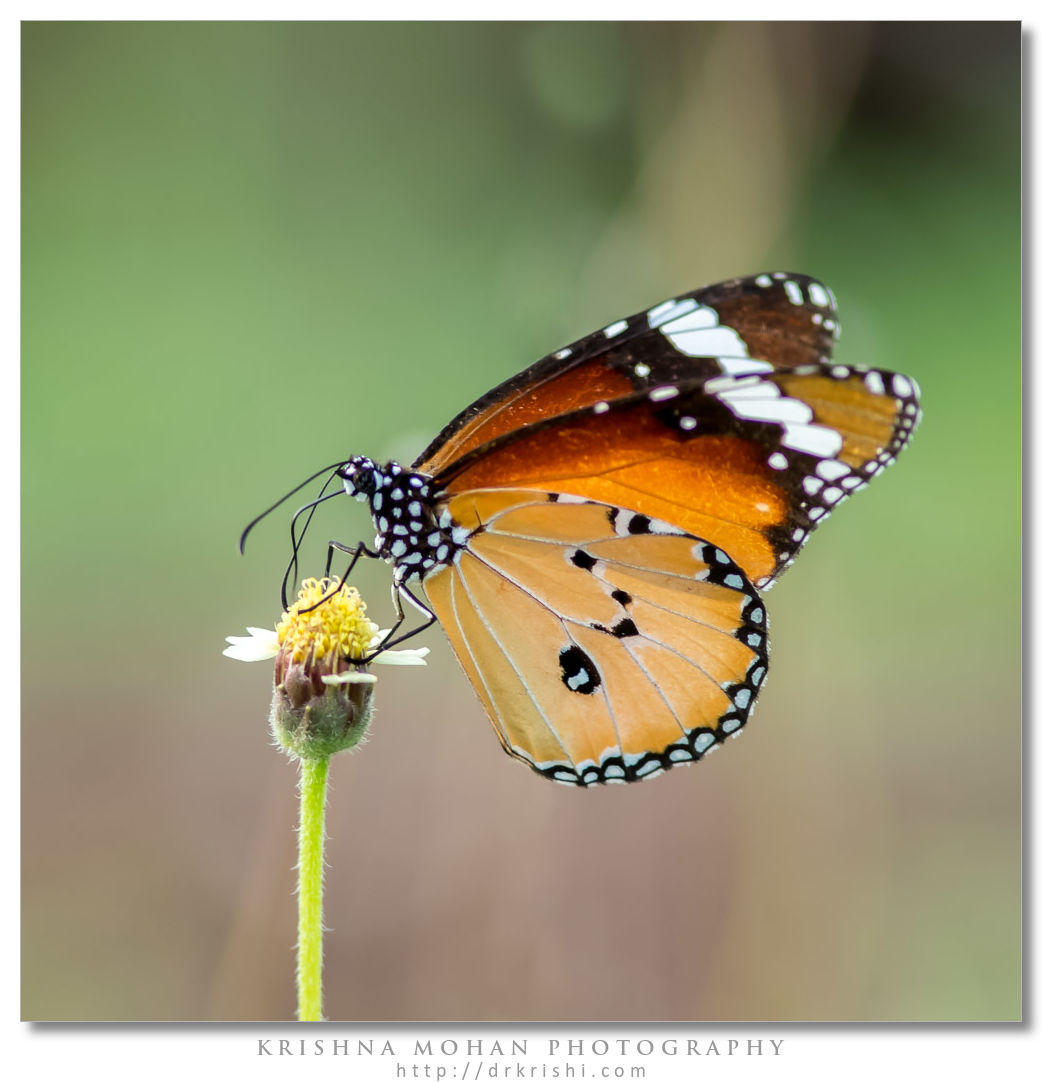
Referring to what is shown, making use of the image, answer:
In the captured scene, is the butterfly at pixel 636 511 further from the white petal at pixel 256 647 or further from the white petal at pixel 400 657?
the white petal at pixel 256 647

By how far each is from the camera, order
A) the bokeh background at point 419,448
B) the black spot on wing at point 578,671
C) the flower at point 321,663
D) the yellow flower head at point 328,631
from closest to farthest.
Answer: the flower at point 321,663 → the yellow flower head at point 328,631 → the black spot on wing at point 578,671 → the bokeh background at point 419,448

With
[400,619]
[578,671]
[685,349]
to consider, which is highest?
[685,349]

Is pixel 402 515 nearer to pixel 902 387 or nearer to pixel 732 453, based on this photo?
pixel 732 453

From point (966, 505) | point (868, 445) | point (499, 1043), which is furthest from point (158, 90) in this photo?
point (966, 505)

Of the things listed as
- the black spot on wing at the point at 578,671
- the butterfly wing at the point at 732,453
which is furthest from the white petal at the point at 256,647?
the black spot on wing at the point at 578,671

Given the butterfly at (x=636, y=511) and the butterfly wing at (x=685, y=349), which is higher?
the butterfly wing at (x=685, y=349)

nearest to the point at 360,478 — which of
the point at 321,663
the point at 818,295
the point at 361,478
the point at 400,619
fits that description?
the point at 361,478

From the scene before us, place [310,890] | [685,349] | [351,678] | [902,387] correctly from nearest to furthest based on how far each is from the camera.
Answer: [310,890] → [351,678] → [902,387] → [685,349]

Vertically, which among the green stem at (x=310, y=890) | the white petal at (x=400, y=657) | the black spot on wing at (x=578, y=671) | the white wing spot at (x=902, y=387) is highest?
the white wing spot at (x=902, y=387)
